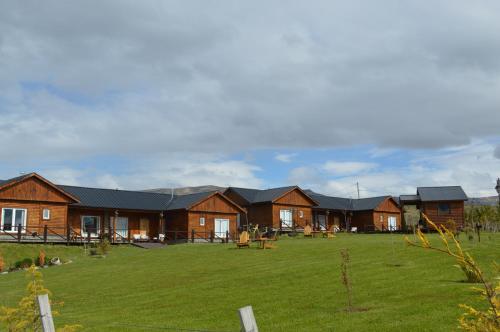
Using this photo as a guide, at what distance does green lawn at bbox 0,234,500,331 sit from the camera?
12094 millimetres

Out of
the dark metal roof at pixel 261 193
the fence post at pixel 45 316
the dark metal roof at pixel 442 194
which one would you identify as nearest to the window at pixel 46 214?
the dark metal roof at pixel 261 193

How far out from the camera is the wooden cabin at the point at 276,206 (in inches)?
2157

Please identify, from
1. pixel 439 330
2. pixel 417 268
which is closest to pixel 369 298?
pixel 439 330

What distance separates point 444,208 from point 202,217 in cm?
2781

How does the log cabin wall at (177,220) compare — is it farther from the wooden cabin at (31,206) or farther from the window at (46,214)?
the window at (46,214)

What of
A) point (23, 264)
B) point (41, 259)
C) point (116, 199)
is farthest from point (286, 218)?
point (23, 264)

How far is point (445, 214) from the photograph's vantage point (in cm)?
5900

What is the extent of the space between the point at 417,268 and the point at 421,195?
43.5 m

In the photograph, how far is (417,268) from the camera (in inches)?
734

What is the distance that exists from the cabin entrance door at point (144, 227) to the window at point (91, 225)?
431 cm

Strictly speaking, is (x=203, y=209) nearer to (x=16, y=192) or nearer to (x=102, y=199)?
(x=102, y=199)

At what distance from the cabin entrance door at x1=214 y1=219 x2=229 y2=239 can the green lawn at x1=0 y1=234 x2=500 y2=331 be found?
2111cm

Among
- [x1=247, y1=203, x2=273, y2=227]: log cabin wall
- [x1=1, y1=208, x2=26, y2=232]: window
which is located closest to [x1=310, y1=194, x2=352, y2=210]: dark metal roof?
[x1=247, y1=203, x2=273, y2=227]: log cabin wall

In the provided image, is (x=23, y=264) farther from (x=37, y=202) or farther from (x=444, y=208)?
(x=444, y=208)
